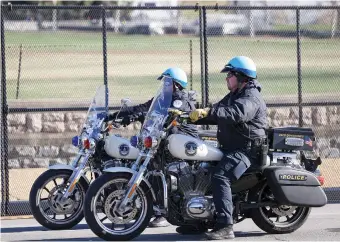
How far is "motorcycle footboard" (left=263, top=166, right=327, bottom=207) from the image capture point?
979 cm

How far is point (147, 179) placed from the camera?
32.5 feet

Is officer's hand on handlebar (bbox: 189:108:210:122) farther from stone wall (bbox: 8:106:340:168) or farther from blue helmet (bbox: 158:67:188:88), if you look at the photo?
stone wall (bbox: 8:106:340:168)

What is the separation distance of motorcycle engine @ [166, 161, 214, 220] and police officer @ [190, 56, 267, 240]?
0.16 m

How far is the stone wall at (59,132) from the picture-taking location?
1653 cm

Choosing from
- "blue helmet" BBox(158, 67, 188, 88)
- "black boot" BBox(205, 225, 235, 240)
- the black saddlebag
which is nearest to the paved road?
"black boot" BBox(205, 225, 235, 240)

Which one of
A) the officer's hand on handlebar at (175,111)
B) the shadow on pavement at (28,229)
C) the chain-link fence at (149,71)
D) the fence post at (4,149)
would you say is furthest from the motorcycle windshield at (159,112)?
the chain-link fence at (149,71)

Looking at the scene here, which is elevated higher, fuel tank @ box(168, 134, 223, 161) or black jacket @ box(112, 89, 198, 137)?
black jacket @ box(112, 89, 198, 137)

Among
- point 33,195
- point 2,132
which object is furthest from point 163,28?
point 33,195

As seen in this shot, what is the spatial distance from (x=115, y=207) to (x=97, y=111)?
182 cm

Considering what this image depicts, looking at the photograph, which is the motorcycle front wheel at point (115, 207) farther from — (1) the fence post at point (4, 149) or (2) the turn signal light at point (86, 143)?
(1) the fence post at point (4, 149)

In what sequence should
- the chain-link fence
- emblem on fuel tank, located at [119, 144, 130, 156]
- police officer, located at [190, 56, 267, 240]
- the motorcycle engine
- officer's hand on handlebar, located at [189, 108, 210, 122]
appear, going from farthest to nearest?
the chain-link fence → emblem on fuel tank, located at [119, 144, 130, 156] → the motorcycle engine → police officer, located at [190, 56, 267, 240] → officer's hand on handlebar, located at [189, 108, 210, 122]

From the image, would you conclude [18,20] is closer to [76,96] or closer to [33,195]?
[76,96]

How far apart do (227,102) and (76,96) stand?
902 centimetres

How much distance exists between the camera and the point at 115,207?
9.67m
